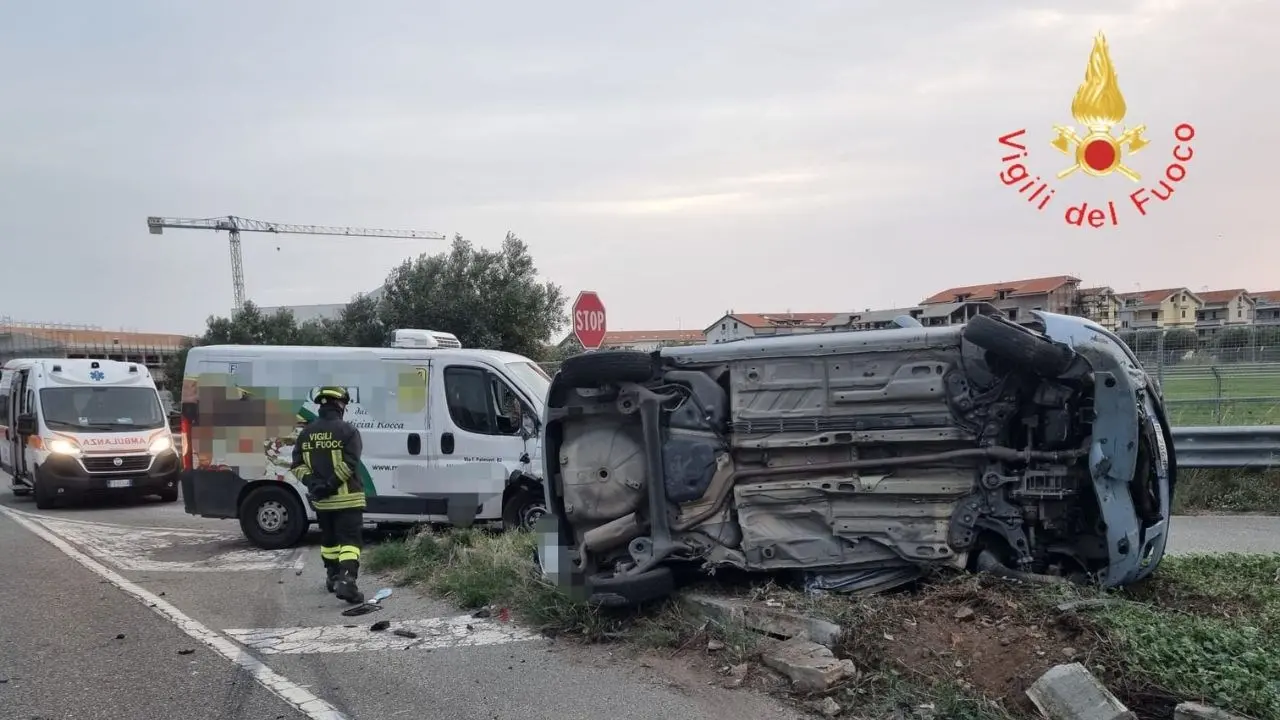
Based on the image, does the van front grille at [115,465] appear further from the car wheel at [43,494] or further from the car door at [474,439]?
the car door at [474,439]

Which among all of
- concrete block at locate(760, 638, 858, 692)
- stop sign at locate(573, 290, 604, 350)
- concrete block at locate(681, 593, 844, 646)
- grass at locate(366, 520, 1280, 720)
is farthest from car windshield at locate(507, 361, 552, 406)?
concrete block at locate(760, 638, 858, 692)

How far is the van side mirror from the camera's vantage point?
1391cm

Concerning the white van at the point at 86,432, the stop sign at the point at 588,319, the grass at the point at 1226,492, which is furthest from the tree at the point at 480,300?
the grass at the point at 1226,492

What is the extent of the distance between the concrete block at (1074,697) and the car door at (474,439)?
594cm

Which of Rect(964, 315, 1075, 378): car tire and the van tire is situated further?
the van tire

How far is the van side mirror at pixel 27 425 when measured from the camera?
13.9 m

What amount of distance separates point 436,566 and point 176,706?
3.01m

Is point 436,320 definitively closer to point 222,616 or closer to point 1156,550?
point 222,616

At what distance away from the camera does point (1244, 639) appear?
4.07m

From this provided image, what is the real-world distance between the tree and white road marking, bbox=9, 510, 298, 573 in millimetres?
11639

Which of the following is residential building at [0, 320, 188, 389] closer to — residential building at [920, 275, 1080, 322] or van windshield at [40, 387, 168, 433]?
van windshield at [40, 387, 168, 433]

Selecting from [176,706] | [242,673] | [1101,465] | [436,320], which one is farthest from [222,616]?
[436,320]

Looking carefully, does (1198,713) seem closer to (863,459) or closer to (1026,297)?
(863,459)

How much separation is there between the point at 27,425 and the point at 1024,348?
15.0 metres
